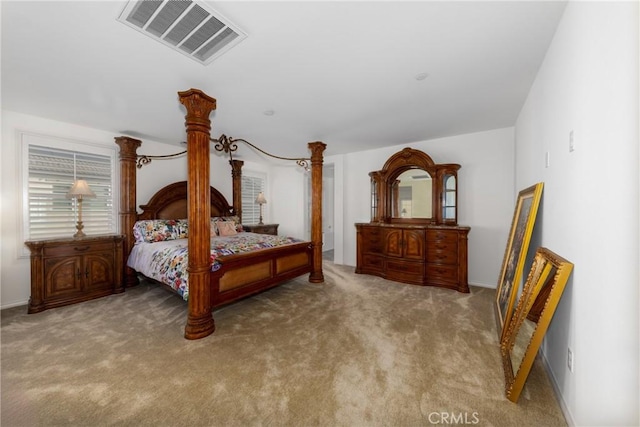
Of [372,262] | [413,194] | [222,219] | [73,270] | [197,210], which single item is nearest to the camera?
[197,210]

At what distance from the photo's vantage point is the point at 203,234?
247 cm

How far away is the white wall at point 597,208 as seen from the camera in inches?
39.3

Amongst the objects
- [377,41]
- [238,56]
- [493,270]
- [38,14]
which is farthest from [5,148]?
[493,270]

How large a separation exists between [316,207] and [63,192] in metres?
3.70

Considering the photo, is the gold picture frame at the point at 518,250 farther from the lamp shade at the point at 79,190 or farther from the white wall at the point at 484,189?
the lamp shade at the point at 79,190

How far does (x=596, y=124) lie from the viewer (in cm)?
121

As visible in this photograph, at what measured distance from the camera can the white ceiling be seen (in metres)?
1.59

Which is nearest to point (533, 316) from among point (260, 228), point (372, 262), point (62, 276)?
point (372, 262)

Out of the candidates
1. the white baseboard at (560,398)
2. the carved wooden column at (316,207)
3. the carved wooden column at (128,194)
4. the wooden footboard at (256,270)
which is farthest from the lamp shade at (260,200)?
the white baseboard at (560,398)

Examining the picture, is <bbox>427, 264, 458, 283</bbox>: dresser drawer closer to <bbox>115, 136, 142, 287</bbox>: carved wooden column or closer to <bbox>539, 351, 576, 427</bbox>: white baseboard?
<bbox>539, 351, 576, 427</bbox>: white baseboard

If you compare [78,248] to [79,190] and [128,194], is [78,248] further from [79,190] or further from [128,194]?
[128,194]

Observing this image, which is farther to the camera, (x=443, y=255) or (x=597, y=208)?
(x=443, y=255)

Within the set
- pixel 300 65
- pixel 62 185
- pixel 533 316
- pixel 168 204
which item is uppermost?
pixel 300 65

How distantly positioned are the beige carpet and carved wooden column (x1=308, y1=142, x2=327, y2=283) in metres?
1.04
